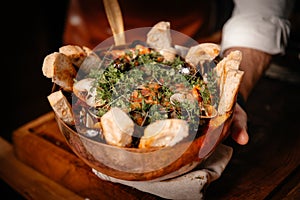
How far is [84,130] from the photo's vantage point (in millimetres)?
611

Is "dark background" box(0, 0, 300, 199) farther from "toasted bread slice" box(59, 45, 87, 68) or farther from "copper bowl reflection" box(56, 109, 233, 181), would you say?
"copper bowl reflection" box(56, 109, 233, 181)

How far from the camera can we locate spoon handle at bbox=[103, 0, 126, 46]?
810 mm

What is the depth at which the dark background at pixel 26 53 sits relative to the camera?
212cm

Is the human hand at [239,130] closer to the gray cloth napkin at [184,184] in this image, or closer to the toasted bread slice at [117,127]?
the gray cloth napkin at [184,184]

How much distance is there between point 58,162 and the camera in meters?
0.86

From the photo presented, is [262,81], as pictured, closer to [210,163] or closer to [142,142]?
[210,163]

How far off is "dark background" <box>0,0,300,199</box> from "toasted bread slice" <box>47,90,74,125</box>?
1484 mm

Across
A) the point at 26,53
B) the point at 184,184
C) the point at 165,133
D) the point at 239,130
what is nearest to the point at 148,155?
the point at 165,133

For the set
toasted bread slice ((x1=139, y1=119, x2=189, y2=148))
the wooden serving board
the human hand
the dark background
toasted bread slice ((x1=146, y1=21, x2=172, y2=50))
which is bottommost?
the dark background

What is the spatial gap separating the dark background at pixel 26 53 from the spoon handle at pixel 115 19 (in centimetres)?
137

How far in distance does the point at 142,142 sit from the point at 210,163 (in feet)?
0.71

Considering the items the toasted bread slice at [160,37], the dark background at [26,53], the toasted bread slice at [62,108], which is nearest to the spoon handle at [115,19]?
the toasted bread slice at [160,37]

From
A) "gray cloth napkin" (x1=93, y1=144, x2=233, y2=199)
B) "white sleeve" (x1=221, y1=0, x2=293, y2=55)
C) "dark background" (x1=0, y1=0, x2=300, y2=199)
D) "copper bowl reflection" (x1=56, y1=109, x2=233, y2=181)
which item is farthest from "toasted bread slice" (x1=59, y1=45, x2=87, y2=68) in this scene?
"dark background" (x1=0, y1=0, x2=300, y2=199)

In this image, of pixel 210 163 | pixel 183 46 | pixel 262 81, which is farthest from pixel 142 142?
pixel 262 81
